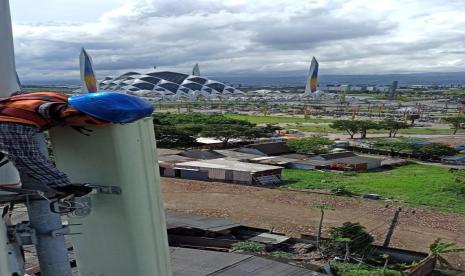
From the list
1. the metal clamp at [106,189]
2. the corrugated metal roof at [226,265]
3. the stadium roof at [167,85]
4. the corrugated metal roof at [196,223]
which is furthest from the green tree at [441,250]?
the stadium roof at [167,85]

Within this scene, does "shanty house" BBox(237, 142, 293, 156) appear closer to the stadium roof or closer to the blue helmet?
the blue helmet

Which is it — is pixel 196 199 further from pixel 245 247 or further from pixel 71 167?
pixel 71 167

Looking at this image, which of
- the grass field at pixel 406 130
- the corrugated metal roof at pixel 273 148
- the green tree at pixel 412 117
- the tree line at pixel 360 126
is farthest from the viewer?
the green tree at pixel 412 117

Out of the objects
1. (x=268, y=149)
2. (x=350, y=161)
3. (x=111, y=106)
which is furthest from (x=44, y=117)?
(x=268, y=149)

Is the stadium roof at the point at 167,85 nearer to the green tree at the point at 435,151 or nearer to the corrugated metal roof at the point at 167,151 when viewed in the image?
the corrugated metal roof at the point at 167,151

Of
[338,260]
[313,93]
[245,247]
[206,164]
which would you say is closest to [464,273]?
[338,260]

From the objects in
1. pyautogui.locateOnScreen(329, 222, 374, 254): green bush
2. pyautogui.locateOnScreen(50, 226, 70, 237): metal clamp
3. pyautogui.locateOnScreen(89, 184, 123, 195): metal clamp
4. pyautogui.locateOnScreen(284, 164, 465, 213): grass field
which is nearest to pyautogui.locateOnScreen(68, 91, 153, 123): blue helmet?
pyautogui.locateOnScreen(89, 184, 123, 195): metal clamp
